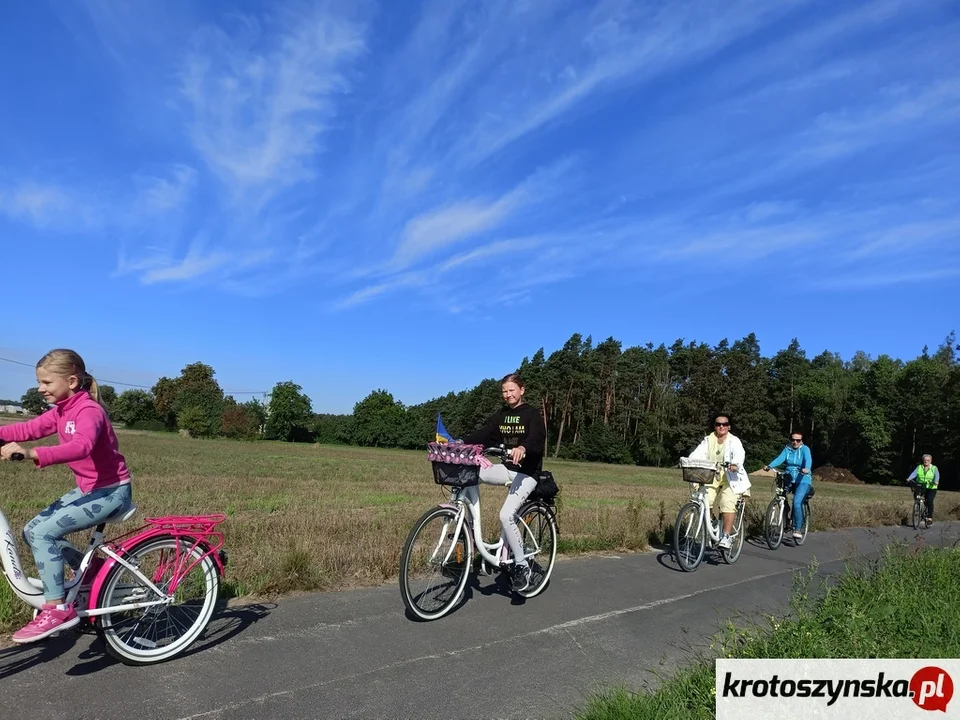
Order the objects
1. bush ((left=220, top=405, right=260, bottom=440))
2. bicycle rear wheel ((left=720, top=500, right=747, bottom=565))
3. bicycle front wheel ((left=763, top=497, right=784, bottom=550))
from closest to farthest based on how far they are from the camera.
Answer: bicycle rear wheel ((left=720, top=500, right=747, bottom=565)) → bicycle front wheel ((left=763, top=497, right=784, bottom=550)) → bush ((left=220, top=405, right=260, bottom=440))

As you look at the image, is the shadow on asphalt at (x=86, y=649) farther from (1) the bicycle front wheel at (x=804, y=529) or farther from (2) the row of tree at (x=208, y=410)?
(2) the row of tree at (x=208, y=410)

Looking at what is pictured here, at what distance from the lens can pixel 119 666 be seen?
152 inches

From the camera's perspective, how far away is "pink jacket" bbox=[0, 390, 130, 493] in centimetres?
371

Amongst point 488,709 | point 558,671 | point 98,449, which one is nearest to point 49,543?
point 98,449

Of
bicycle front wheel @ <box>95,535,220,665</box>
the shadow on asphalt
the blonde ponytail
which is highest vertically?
the blonde ponytail

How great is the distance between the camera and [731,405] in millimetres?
73125

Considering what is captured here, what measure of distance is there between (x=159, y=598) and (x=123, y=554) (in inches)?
15.0

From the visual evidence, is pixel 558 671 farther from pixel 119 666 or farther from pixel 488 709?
pixel 119 666

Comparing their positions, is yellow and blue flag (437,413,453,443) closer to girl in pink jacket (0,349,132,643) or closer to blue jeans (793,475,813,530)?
girl in pink jacket (0,349,132,643)

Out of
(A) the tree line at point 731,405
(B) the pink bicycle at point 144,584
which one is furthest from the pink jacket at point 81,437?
(A) the tree line at point 731,405

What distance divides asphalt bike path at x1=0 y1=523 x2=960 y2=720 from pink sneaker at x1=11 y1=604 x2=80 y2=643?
→ 0.67 ft

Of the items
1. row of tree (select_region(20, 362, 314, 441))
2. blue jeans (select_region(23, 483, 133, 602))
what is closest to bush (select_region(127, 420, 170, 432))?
row of tree (select_region(20, 362, 314, 441))

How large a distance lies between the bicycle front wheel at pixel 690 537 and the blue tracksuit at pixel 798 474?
362 centimetres

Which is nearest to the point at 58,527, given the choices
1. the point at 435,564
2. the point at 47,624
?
the point at 47,624
